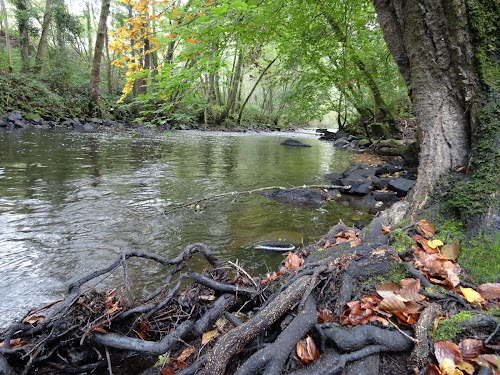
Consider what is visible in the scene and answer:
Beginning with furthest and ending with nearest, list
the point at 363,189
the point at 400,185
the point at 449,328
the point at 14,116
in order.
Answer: the point at 14,116 → the point at 363,189 → the point at 400,185 → the point at 449,328

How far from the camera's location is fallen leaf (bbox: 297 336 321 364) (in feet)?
5.26

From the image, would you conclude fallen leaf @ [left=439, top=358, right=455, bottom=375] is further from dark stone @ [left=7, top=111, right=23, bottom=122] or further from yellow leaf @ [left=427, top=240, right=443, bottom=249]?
dark stone @ [left=7, top=111, right=23, bottom=122]

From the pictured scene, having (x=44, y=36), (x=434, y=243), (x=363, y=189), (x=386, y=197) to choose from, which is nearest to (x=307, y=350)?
(x=434, y=243)

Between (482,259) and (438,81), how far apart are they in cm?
186

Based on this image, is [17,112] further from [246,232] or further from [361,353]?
[361,353]

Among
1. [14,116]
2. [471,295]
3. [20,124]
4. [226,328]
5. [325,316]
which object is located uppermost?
[14,116]

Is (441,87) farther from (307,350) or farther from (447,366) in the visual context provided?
(307,350)

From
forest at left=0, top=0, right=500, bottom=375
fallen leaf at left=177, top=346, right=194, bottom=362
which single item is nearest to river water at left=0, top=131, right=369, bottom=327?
forest at left=0, top=0, right=500, bottom=375

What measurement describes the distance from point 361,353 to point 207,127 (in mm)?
28918

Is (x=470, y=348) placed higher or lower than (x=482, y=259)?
lower

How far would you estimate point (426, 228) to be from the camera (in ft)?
8.64

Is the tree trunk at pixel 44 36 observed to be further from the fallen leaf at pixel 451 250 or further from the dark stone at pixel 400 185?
the fallen leaf at pixel 451 250

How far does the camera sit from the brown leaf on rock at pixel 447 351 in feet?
4.69

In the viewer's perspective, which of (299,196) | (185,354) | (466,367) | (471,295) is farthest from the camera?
(299,196)
